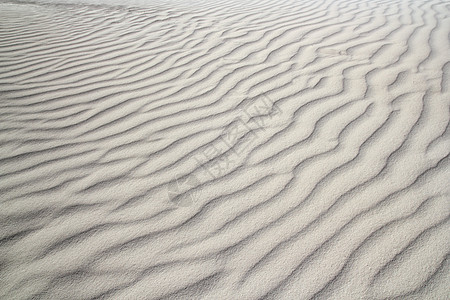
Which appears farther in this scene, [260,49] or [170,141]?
[260,49]

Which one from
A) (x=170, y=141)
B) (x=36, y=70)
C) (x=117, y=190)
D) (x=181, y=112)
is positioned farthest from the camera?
(x=36, y=70)

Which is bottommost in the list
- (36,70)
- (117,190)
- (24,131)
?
(117,190)

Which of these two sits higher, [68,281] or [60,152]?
[60,152]

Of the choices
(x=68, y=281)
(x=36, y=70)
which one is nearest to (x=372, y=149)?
(x=68, y=281)

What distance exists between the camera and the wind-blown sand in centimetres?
143

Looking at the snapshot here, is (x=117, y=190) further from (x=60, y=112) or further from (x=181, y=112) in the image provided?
(x=60, y=112)

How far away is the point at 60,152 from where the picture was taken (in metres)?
2.14

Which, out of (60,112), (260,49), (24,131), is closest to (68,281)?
(24,131)

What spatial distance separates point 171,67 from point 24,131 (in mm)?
1493

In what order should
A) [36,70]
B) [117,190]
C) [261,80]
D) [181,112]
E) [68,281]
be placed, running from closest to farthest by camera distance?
[68,281] → [117,190] → [181,112] → [261,80] → [36,70]

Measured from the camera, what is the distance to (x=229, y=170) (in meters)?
1.99

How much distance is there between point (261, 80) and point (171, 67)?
0.96 m

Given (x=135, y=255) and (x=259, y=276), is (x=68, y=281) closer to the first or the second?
(x=135, y=255)

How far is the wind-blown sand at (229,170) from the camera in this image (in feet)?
4.69
